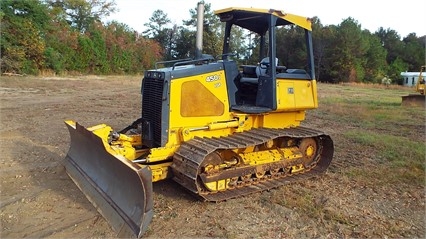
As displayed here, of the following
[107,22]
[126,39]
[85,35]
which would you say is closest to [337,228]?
→ [85,35]

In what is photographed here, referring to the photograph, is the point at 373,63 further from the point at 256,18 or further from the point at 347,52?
the point at 256,18

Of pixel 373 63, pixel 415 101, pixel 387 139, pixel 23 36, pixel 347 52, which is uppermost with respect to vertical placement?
pixel 347 52

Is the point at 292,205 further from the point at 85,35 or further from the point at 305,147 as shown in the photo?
the point at 85,35

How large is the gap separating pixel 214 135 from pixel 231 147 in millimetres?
658

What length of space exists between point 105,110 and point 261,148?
845 cm

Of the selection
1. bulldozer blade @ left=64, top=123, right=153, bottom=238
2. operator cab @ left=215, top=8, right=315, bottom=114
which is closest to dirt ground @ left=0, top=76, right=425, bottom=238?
bulldozer blade @ left=64, top=123, right=153, bottom=238

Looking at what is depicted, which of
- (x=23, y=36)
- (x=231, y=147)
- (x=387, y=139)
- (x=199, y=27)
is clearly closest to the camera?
(x=231, y=147)

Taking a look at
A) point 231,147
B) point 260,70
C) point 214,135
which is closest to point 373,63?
point 260,70

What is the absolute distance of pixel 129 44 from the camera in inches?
1610

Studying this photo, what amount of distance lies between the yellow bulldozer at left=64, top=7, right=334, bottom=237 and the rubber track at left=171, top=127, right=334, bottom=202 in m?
0.01

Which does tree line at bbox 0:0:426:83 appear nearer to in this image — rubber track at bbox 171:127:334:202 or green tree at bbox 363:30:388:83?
green tree at bbox 363:30:388:83

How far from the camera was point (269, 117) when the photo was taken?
19.3 feet

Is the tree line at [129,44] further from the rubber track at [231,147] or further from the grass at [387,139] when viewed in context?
the rubber track at [231,147]

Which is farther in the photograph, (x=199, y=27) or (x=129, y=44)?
(x=129, y=44)
